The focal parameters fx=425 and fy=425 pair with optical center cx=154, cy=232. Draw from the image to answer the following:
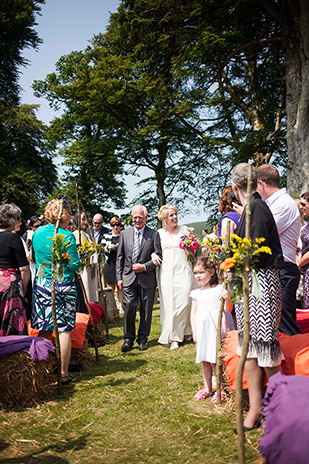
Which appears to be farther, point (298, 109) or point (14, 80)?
point (14, 80)

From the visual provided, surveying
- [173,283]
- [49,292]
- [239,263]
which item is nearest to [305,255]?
[173,283]

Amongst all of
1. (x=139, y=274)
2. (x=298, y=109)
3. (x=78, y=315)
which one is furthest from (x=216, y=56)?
(x=78, y=315)

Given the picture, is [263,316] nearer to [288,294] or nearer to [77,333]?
[288,294]

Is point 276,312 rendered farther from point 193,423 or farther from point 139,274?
point 139,274

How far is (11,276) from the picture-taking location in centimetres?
487

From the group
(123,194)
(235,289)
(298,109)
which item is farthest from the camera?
(123,194)

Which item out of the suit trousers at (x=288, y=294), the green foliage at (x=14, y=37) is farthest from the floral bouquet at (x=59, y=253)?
the green foliage at (x=14, y=37)

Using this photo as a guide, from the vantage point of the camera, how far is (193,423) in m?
3.79

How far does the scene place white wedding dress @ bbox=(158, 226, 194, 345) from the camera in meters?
7.04

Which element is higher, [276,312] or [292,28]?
[292,28]

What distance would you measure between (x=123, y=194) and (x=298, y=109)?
57.4 ft

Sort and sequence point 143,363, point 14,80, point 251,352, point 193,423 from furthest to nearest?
point 14,80 < point 143,363 < point 193,423 < point 251,352

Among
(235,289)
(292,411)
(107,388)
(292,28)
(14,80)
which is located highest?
(14,80)

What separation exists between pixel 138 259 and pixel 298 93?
32.5 feet
